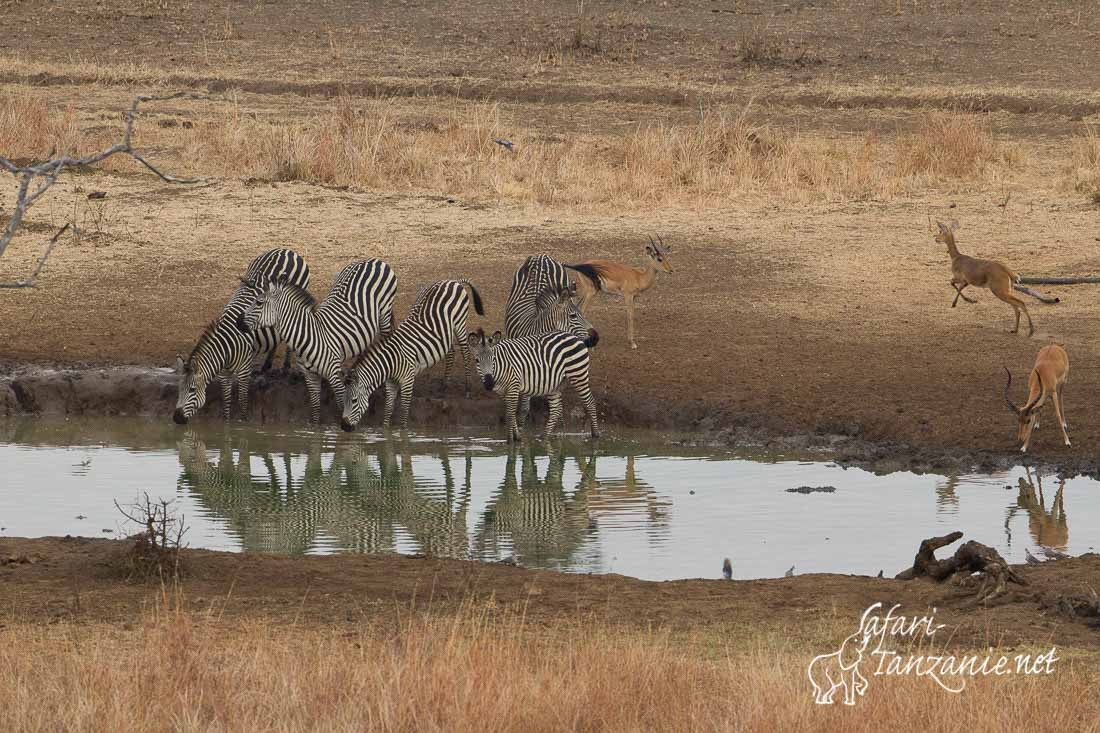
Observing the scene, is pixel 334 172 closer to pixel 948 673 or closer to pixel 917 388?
pixel 917 388

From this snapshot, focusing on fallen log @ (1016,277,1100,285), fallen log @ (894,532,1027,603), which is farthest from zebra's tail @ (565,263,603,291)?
fallen log @ (894,532,1027,603)

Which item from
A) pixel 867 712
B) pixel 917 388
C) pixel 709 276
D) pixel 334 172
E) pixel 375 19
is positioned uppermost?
pixel 375 19

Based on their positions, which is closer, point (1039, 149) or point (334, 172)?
point (334, 172)

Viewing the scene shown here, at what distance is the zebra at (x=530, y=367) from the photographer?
1248cm

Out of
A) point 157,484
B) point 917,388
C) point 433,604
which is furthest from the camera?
point 917,388

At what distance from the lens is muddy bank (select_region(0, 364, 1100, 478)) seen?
12336mm

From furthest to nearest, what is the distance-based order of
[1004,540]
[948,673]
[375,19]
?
[375,19]
[1004,540]
[948,673]

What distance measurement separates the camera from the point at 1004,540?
32.0 ft

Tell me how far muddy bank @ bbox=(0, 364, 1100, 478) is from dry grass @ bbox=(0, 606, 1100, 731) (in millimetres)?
5767

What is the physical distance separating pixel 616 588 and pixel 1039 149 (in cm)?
1615

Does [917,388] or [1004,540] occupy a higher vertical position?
[917,388]

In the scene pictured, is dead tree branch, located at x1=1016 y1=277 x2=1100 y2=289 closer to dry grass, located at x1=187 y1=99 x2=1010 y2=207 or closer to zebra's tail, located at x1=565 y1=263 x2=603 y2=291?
dry grass, located at x1=187 y1=99 x2=1010 y2=207

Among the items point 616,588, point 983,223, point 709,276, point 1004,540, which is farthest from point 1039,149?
point 616,588

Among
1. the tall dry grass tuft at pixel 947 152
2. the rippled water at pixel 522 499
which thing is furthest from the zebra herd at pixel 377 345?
the tall dry grass tuft at pixel 947 152
